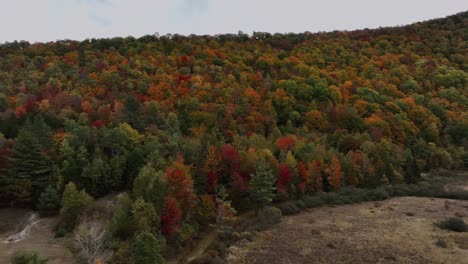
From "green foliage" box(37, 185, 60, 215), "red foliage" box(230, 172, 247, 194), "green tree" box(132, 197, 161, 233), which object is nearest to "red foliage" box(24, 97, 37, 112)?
"green foliage" box(37, 185, 60, 215)

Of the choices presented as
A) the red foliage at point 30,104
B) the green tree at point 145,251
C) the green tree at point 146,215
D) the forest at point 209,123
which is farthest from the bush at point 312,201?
the red foliage at point 30,104

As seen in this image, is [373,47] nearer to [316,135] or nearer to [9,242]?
[316,135]

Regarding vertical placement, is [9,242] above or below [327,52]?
below

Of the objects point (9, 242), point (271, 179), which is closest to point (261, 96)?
point (271, 179)

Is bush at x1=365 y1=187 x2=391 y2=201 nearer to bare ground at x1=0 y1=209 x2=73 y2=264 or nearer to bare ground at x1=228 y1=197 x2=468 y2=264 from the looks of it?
bare ground at x1=228 y1=197 x2=468 y2=264

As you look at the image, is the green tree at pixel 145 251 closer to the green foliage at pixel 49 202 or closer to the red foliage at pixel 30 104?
the green foliage at pixel 49 202

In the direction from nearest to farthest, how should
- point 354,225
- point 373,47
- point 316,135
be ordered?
1. point 354,225
2. point 316,135
3. point 373,47

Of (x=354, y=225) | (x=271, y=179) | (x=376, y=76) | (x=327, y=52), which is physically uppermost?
(x=327, y=52)
